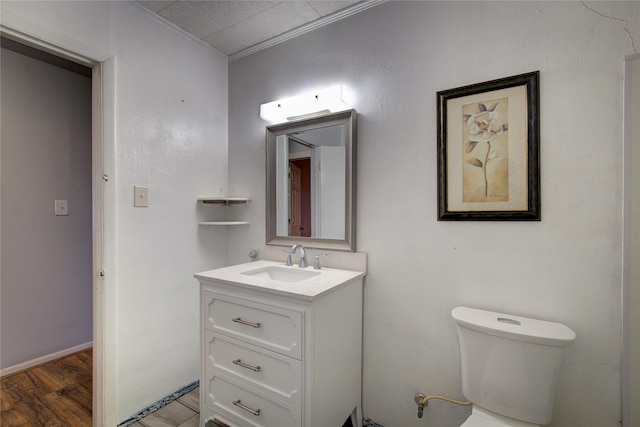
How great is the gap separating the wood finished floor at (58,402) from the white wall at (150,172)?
158mm

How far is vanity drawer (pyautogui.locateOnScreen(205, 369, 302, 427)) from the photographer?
4.00ft

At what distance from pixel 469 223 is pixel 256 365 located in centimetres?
116

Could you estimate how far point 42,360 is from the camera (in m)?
2.17

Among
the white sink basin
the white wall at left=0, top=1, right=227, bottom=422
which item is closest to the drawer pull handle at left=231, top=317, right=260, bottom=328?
the white sink basin

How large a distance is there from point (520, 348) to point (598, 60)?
1.11m

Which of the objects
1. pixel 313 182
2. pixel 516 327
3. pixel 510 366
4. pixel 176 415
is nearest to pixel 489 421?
pixel 510 366

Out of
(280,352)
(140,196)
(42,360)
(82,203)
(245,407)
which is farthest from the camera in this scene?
(82,203)

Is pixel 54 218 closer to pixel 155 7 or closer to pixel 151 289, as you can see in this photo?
pixel 151 289

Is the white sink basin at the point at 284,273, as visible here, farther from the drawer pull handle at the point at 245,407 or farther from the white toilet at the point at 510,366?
the white toilet at the point at 510,366

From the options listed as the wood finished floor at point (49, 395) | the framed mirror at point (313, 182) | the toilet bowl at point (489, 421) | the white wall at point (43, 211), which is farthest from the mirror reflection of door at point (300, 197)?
the white wall at point (43, 211)

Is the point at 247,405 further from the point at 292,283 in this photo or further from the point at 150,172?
the point at 150,172

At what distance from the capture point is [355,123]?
5.22ft

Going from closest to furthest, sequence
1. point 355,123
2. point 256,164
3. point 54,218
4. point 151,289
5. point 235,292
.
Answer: point 235,292
point 355,123
point 151,289
point 256,164
point 54,218

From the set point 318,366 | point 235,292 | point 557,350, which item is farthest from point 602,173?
point 235,292
